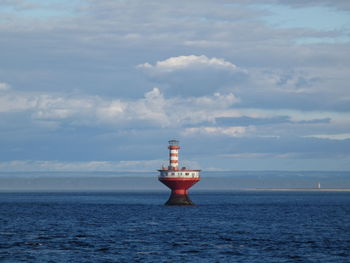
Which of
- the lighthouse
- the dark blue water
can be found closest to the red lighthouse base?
the lighthouse

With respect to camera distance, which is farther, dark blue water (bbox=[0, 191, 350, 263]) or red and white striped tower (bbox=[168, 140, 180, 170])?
red and white striped tower (bbox=[168, 140, 180, 170])

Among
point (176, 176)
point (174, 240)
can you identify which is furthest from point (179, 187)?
point (174, 240)

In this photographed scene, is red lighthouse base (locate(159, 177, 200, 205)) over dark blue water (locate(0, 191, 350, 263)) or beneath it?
over

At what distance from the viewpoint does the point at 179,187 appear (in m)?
115

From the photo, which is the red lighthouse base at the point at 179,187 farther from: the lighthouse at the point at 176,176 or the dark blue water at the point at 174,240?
the dark blue water at the point at 174,240

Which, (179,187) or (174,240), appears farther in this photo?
(179,187)

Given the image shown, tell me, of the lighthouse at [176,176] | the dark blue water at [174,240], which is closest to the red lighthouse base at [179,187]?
the lighthouse at [176,176]

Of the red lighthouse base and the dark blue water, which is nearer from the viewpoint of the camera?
the dark blue water

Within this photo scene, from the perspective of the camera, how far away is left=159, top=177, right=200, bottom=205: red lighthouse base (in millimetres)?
113688

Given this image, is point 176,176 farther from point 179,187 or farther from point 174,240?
point 174,240

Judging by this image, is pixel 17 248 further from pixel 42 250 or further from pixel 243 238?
pixel 243 238

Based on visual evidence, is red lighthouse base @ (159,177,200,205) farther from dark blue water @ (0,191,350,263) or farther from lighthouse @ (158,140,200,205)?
dark blue water @ (0,191,350,263)

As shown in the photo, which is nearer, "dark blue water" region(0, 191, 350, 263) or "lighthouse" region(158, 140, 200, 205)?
"dark blue water" region(0, 191, 350, 263)

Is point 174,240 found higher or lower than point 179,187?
lower
